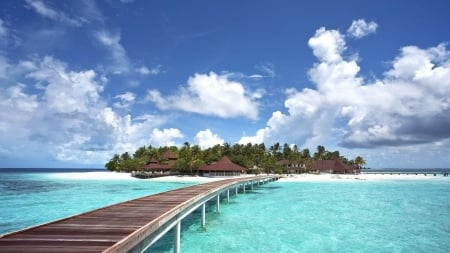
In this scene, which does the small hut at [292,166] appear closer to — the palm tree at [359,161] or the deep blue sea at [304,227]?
the palm tree at [359,161]

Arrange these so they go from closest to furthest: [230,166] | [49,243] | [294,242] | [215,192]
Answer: [49,243]
[294,242]
[215,192]
[230,166]

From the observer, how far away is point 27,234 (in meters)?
7.25

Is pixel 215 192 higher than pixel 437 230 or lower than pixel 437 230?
higher

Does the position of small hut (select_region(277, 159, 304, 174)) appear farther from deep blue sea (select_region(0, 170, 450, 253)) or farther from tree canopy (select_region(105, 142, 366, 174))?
deep blue sea (select_region(0, 170, 450, 253))

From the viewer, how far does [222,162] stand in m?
66.4

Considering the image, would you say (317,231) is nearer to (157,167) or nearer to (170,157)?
(157,167)

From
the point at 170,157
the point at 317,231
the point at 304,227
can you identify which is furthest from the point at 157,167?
the point at 317,231

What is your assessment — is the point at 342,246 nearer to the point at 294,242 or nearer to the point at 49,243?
the point at 294,242

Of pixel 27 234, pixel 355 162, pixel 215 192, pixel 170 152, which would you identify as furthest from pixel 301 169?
pixel 27 234

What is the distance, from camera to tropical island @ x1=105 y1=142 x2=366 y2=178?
221 feet

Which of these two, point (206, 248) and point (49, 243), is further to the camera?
point (206, 248)

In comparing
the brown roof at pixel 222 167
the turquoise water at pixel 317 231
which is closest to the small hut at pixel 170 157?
the brown roof at pixel 222 167

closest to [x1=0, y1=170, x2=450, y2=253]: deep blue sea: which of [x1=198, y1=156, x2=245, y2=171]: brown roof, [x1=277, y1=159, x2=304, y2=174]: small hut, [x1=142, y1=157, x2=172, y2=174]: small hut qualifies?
[x1=198, y1=156, x2=245, y2=171]: brown roof

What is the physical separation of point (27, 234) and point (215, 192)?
557 inches
